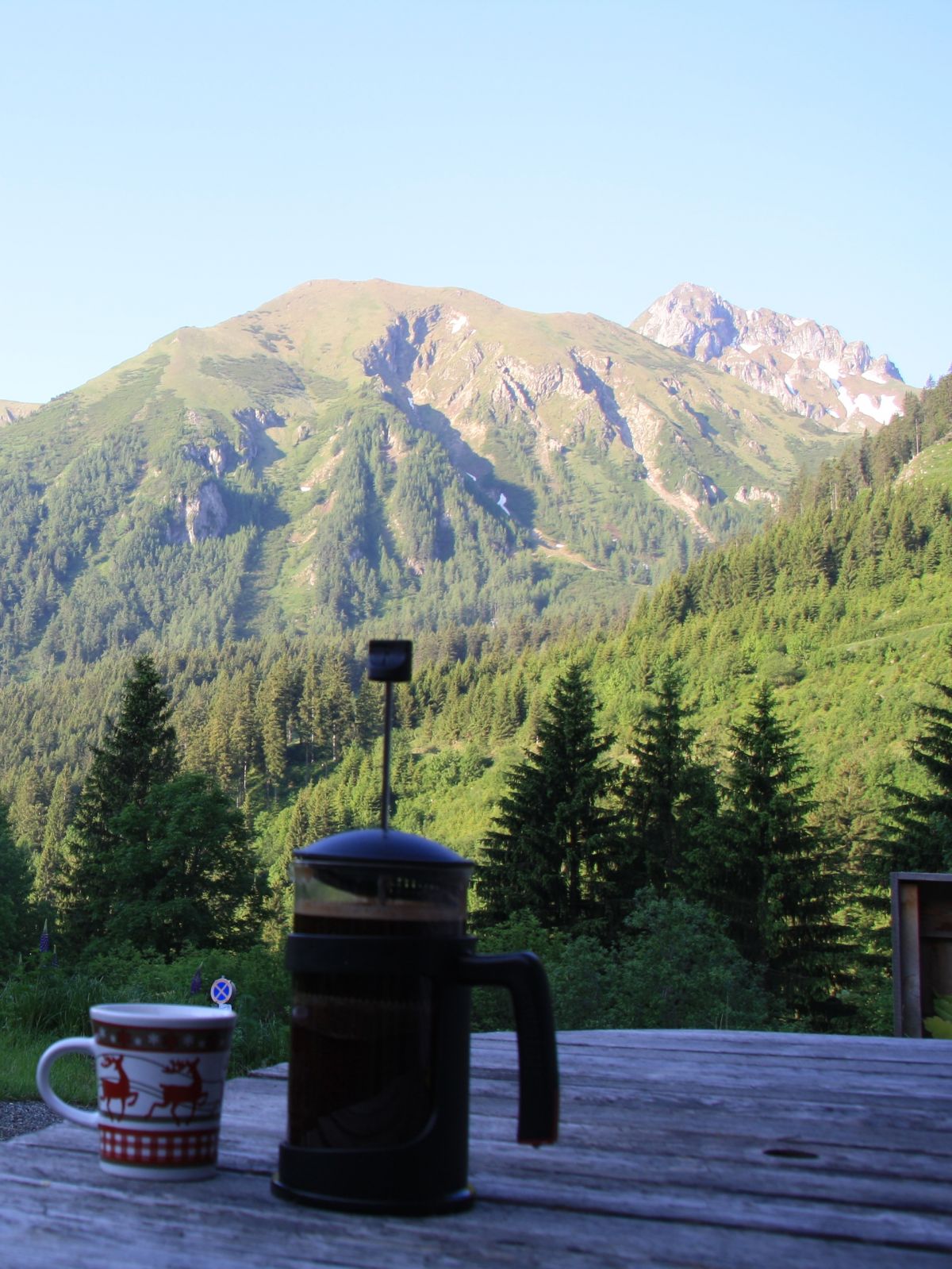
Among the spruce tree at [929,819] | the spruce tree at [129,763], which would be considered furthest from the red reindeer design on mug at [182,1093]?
the spruce tree at [129,763]

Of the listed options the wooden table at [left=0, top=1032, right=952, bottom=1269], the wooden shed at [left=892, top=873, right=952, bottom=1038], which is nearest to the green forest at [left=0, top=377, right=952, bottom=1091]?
the wooden shed at [left=892, top=873, right=952, bottom=1038]

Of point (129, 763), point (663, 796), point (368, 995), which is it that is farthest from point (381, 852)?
point (129, 763)

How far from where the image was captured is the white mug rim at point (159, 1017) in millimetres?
1274

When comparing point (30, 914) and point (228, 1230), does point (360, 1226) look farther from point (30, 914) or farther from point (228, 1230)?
point (30, 914)

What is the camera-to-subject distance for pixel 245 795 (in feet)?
316

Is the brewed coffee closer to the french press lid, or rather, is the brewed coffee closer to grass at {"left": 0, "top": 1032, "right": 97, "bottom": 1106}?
the french press lid

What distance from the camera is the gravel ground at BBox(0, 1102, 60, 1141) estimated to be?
460 cm

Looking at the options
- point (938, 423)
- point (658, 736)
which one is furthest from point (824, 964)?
point (938, 423)

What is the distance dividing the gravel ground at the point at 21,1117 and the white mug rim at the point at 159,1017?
3668 millimetres

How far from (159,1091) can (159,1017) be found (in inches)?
3.0

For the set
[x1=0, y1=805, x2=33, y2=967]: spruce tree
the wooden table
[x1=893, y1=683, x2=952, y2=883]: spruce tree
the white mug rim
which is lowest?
[x1=0, y1=805, x2=33, y2=967]: spruce tree

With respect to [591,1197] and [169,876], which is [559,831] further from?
[591,1197]

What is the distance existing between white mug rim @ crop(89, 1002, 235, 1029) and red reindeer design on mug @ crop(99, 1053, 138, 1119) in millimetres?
38

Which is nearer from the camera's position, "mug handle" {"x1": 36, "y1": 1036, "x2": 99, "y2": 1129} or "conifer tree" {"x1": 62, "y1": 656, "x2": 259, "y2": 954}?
"mug handle" {"x1": 36, "y1": 1036, "x2": 99, "y2": 1129}
